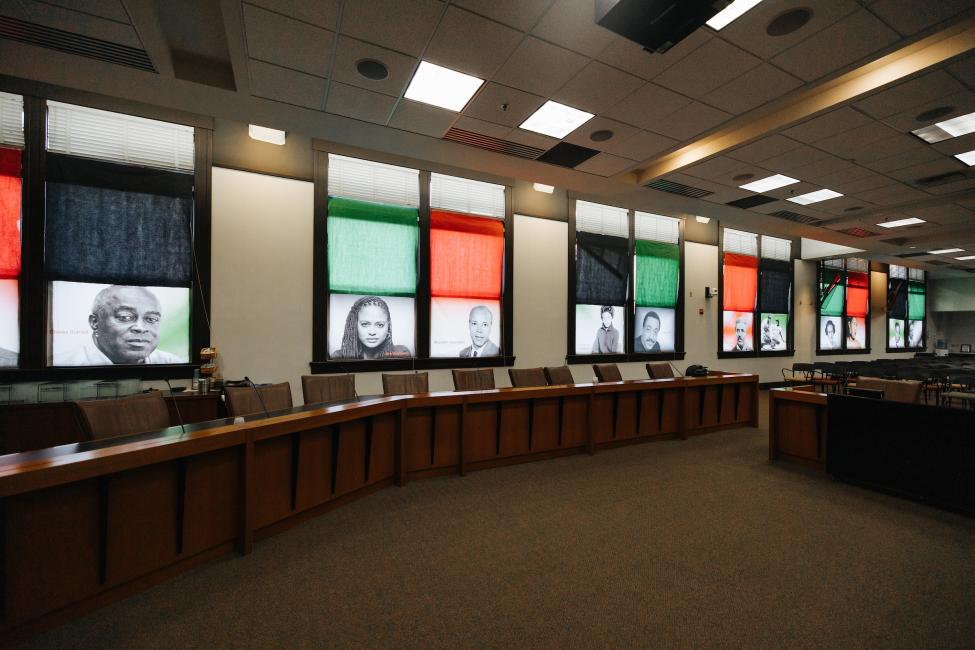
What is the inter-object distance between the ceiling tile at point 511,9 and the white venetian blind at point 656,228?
5630 mm

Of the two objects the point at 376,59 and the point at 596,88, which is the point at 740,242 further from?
the point at 376,59

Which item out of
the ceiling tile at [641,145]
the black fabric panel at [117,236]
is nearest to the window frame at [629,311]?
the ceiling tile at [641,145]

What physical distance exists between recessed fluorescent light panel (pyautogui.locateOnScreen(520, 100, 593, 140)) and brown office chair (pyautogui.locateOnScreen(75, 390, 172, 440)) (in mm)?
4050

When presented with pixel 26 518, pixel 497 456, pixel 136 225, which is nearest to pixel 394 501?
pixel 497 456

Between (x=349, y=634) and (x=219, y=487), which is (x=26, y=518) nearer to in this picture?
(x=219, y=487)

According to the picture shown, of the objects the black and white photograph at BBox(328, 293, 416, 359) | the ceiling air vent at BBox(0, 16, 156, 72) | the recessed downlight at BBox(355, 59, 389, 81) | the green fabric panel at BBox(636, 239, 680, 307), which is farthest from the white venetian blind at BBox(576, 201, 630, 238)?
the ceiling air vent at BBox(0, 16, 156, 72)

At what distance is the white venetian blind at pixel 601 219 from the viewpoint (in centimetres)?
739

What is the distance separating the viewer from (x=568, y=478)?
3.82m

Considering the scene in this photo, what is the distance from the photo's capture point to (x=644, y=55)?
326cm

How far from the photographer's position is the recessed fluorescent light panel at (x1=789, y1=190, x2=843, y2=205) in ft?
20.9

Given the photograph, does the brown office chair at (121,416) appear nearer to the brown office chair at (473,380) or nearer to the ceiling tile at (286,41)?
the brown office chair at (473,380)

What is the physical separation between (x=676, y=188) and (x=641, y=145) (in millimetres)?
1786

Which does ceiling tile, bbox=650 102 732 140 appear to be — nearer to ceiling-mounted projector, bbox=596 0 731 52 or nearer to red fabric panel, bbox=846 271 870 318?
ceiling-mounted projector, bbox=596 0 731 52

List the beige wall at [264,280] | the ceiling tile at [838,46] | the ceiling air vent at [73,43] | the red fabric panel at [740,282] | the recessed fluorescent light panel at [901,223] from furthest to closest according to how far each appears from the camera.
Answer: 1. the red fabric panel at [740,282]
2. the recessed fluorescent light panel at [901,223]
3. the beige wall at [264,280]
4. the ceiling air vent at [73,43]
5. the ceiling tile at [838,46]
